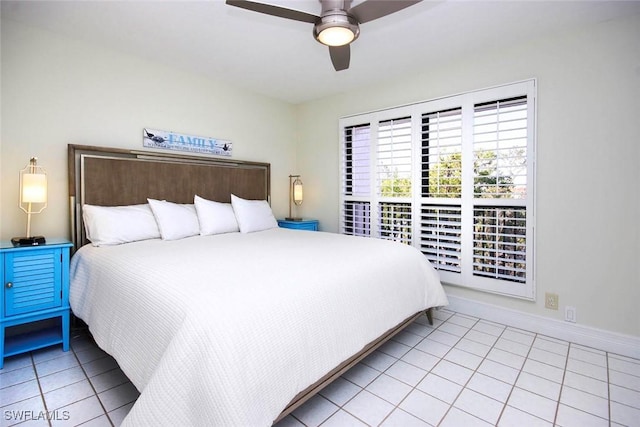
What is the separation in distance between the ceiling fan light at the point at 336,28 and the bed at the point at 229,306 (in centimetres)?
148

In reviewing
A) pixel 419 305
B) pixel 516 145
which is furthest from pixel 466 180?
pixel 419 305

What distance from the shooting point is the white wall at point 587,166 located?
2355 millimetres

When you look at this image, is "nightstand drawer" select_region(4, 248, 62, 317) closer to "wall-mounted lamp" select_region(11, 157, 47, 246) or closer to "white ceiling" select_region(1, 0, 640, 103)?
"wall-mounted lamp" select_region(11, 157, 47, 246)

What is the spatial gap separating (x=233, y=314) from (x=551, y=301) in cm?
276

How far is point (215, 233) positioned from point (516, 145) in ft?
9.74

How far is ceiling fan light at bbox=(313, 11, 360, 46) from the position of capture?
76.2 inches

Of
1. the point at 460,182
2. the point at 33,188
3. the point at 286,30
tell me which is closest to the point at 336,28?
the point at 286,30

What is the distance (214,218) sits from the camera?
3258mm

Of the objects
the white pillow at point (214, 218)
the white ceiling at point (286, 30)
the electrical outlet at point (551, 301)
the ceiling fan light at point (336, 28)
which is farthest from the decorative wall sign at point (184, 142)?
the electrical outlet at point (551, 301)

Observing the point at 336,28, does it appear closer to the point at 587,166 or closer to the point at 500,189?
the point at 500,189

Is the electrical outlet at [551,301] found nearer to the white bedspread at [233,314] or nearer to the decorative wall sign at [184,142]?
the white bedspread at [233,314]

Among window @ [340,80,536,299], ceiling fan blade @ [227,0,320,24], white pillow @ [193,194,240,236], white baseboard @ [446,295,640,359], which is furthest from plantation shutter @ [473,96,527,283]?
white pillow @ [193,194,240,236]

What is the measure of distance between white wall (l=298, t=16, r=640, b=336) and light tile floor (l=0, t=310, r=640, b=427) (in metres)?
0.45

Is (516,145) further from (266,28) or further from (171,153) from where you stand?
(171,153)
